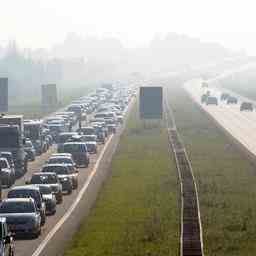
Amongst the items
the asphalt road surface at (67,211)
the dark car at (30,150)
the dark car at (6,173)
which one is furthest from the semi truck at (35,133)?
the dark car at (6,173)

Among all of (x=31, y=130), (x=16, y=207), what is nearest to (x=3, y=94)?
(x=31, y=130)

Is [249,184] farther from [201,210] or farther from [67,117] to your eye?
[67,117]

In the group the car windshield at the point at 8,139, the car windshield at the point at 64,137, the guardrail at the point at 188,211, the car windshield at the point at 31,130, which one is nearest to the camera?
the guardrail at the point at 188,211

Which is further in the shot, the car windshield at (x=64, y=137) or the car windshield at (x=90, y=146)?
the car windshield at (x=64, y=137)

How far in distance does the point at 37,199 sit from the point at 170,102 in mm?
150739

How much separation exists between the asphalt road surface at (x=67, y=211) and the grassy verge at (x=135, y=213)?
0.45 meters

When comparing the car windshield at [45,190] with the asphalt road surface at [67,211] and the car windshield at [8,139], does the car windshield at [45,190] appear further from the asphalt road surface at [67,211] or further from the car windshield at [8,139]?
the car windshield at [8,139]

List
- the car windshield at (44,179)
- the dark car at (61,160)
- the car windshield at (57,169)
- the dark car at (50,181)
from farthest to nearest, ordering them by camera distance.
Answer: the dark car at (61,160) → the car windshield at (57,169) → the car windshield at (44,179) → the dark car at (50,181)

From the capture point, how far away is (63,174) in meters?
57.4

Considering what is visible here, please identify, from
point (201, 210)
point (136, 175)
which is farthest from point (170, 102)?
point (201, 210)

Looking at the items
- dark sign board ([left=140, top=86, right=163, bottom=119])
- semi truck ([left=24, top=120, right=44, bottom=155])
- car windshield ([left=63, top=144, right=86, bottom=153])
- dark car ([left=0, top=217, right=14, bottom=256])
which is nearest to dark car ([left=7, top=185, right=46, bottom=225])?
dark car ([left=0, top=217, right=14, bottom=256])

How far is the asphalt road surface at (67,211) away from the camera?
1452 inches

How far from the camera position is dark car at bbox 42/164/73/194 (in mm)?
56281

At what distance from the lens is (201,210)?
159 feet
